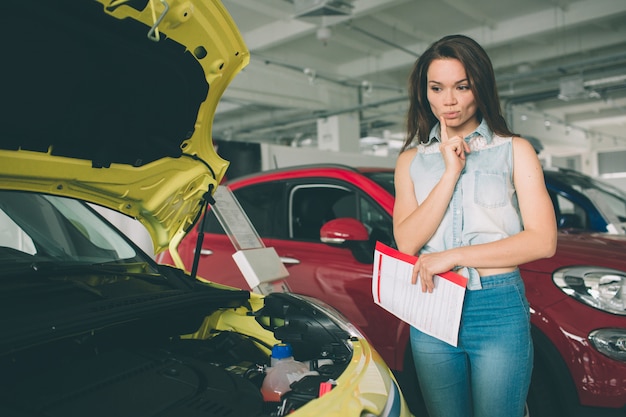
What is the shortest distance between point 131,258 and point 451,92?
1490 millimetres

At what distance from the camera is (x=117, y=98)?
5.08 feet

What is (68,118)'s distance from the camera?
147 centimetres

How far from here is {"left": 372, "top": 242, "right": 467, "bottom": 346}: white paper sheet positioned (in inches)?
50.2

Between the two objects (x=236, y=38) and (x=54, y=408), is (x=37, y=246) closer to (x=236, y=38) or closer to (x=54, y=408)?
(x=54, y=408)

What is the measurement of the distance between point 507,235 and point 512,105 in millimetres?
12751

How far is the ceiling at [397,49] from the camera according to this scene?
7746 mm

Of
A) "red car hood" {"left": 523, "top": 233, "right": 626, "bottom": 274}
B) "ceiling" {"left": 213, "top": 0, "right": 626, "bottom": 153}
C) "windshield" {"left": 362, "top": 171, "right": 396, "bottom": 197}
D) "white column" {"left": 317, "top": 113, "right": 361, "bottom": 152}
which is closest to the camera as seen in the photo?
"red car hood" {"left": 523, "top": 233, "right": 626, "bottom": 274}

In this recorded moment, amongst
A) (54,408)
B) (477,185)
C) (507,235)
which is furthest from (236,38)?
(54,408)

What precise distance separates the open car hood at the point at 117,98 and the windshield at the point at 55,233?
0.28 meters

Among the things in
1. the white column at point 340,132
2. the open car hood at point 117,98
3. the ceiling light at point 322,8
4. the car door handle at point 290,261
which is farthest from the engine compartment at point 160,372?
the white column at point 340,132

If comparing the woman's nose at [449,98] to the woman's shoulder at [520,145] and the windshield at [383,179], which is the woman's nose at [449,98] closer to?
the woman's shoulder at [520,145]

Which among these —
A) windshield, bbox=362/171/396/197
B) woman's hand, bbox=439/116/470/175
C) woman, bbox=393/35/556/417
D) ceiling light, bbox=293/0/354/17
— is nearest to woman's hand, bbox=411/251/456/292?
woman, bbox=393/35/556/417

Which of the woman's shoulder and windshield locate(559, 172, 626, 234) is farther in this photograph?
windshield locate(559, 172, 626, 234)

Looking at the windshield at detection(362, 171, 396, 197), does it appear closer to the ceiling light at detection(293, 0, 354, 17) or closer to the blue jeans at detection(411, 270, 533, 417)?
the blue jeans at detection(411, 270, 533, 417)
